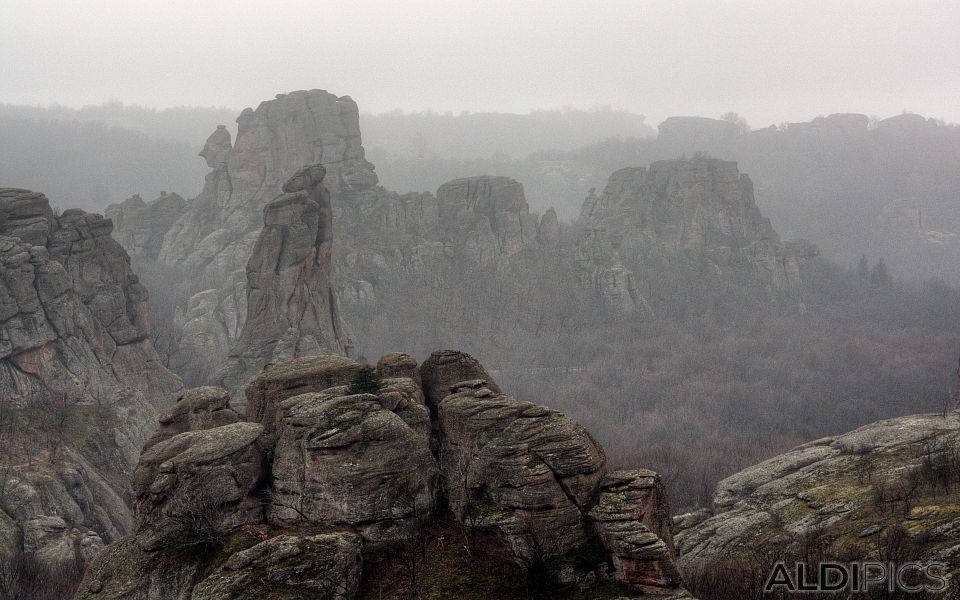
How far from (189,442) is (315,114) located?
127m

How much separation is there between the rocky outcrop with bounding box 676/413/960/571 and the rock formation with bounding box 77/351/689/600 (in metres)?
10.0

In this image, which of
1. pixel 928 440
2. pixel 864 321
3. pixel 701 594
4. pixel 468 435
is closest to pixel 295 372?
pixel 468 435

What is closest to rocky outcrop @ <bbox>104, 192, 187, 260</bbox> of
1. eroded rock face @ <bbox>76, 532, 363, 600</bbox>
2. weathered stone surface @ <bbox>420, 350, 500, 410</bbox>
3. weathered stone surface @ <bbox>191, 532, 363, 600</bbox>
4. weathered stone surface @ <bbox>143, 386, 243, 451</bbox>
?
weathered stone surface @ <bbox>143, 386, 243, 451</bbox>

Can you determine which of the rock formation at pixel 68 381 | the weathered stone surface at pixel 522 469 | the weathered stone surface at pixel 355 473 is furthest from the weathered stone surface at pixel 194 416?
the rock formation at pixel 68 381

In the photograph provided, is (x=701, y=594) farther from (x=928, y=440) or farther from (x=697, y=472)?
(x=697, y=472)

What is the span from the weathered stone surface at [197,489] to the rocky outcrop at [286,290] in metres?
48.1

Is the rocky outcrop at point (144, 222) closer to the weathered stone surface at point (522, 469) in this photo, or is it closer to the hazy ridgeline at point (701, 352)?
the hazy ridgeline at point (701, 352)

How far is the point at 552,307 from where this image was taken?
158m

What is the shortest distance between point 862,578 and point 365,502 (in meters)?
16.7

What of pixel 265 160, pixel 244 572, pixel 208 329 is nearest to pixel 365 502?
pixel 244 572

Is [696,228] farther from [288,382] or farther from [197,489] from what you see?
[197,489]

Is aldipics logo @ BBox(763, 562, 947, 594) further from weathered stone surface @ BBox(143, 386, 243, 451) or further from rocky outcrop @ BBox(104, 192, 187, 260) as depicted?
rocky outcrop @ BBox(104, 192, 187, 260)

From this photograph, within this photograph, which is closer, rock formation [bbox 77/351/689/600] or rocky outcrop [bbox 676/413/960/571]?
rock formation [bbox 77/351/689/600]

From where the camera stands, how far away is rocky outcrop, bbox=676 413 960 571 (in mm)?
26438
